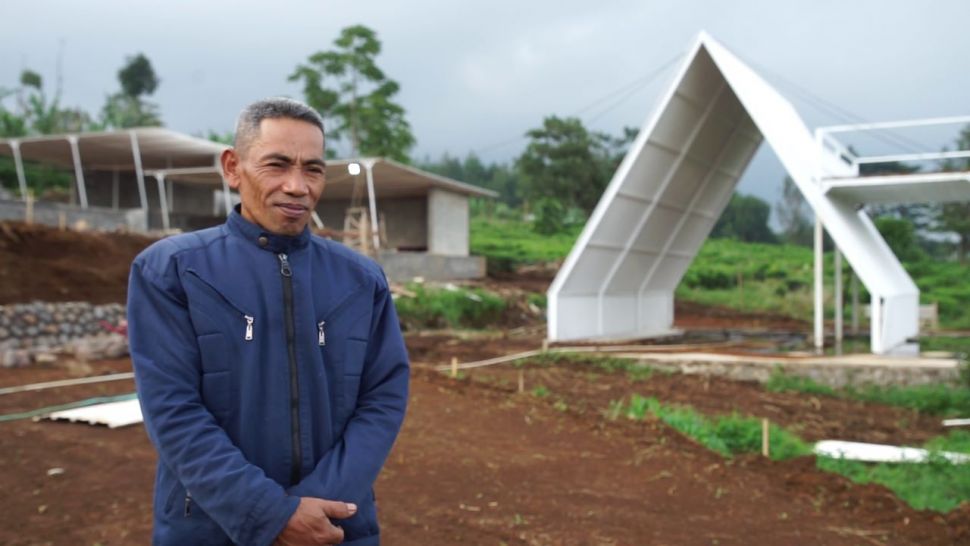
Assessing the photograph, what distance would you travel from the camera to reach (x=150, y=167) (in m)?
23.4

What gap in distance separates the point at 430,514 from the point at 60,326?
9.45 meters

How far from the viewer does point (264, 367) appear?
5.83 ft

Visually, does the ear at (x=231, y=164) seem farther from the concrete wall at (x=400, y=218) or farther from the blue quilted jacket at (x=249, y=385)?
the concrete wall at (x=400, y=218)

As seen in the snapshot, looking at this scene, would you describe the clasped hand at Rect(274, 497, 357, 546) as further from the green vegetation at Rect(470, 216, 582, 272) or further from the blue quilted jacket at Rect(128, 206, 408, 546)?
the green vegetation at Rect(470, 216, 582, 272)

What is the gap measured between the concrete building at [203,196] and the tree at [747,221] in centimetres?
3767

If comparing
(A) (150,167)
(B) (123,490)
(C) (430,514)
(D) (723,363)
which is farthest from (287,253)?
(A) (150,167)

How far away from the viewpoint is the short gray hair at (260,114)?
1.84m

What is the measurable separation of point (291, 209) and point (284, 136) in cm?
17

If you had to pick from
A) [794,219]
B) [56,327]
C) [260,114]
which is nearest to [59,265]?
[56,327]

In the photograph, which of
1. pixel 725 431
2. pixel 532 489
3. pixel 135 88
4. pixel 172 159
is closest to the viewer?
pixel 532 489

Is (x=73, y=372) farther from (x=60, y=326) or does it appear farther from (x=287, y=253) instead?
(x=287, y=253)

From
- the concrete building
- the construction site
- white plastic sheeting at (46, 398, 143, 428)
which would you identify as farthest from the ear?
the concrete building

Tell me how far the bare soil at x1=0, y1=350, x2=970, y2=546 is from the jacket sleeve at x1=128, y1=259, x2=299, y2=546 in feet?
7.32

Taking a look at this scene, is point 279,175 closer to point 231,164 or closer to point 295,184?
point 295,184
